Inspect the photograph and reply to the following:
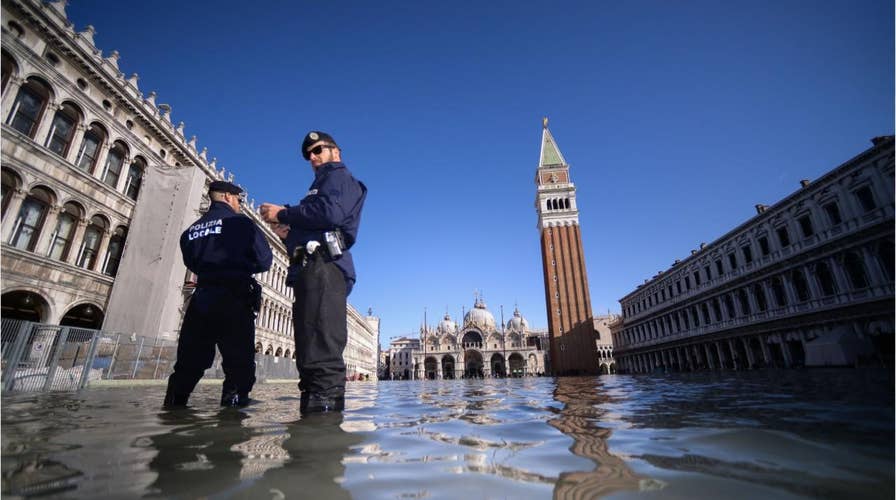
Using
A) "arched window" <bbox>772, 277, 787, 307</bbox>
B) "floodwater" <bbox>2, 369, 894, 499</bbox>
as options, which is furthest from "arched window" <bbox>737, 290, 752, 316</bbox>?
"floodwater" <bbox>2, 369, 894, 499</bbox>

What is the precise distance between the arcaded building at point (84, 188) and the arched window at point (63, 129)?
0.03 meters

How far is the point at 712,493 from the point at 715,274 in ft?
113

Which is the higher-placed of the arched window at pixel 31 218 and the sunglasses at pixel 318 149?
the arched window at pixel 31 218

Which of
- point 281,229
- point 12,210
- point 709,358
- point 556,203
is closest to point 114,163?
point 12,210

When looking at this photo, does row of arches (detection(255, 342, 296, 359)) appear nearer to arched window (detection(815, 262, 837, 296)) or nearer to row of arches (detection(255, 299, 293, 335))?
row of arches (detection(255, 299, 293, 335))

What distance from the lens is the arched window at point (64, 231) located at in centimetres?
1319

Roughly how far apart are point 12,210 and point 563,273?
4035 cm

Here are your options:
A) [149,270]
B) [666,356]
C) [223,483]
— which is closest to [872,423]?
[223,483]

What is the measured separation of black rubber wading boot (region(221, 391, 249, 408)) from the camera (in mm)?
3504

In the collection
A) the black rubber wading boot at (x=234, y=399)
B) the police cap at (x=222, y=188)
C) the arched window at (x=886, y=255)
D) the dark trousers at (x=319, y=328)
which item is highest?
the arched window at (x=886, y=255)

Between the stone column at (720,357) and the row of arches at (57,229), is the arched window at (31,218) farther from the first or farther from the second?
the stone column at (720,357)

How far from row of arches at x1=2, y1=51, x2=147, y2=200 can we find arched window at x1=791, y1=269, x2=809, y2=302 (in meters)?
33.8

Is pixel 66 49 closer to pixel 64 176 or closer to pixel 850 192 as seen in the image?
pixel 64 176

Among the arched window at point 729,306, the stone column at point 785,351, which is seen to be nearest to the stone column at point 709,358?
the arched window at point 729,306
